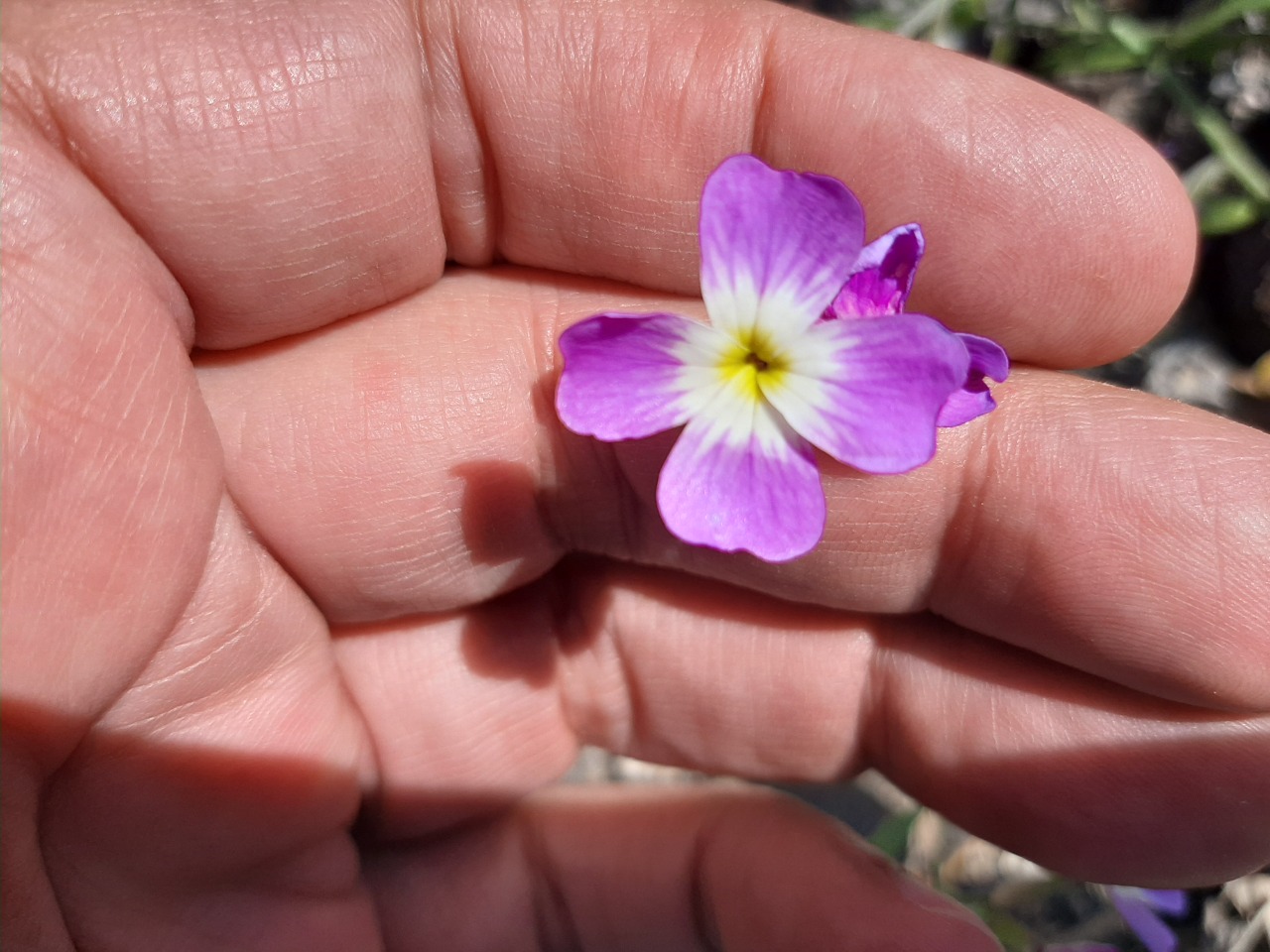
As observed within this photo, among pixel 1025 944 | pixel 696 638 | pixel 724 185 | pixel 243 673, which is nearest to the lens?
pixel 724 185

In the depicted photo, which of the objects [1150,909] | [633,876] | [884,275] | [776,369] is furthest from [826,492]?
[1150,909]

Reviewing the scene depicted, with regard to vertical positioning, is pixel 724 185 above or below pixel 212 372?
above

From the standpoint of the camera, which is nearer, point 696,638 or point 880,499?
point 880,499

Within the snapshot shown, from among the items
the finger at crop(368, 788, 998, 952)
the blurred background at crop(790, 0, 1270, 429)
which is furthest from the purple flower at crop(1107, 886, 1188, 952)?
the blurred background at crop(790, 0, 1270, 429)

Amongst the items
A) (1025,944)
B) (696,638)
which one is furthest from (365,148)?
(1025,944)

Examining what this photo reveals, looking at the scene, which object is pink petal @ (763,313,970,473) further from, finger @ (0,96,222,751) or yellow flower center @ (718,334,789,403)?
finger @ (0,96,222,751)

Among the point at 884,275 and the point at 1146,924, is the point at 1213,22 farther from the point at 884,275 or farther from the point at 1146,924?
the point at 1146,924

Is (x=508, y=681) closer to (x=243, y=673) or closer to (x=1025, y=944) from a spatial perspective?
(x=243, y=673)
